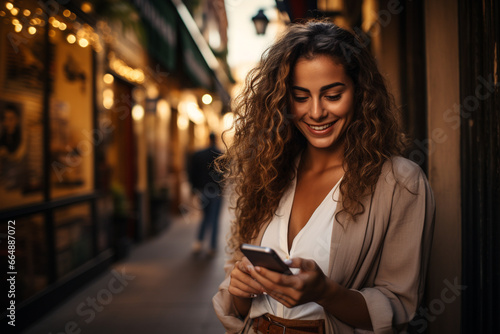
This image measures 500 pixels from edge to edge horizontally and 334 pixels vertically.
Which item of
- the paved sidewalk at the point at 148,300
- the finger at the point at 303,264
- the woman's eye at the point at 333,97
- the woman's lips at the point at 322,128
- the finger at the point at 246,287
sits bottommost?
the paved sidewalk at the point at 148,300

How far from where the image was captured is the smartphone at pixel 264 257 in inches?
45.3

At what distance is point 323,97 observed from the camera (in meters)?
1.59

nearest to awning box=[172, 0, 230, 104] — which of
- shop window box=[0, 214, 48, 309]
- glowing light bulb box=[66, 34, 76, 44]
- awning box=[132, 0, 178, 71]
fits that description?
awning box=[132, 0, 178, 71]

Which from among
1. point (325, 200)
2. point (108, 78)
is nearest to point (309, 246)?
point (325, 200)

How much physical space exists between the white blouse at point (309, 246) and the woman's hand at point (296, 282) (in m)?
0.22

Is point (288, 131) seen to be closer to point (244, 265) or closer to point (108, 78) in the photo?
point (244, 265)

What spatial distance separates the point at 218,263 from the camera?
6457mm

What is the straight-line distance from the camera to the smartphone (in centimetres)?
115

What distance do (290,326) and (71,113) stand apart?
4948mm

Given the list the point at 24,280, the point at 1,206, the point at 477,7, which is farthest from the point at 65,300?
the point at 477,7

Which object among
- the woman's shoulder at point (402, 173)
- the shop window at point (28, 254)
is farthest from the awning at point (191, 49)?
the woman's shoulder at point (402, 173)

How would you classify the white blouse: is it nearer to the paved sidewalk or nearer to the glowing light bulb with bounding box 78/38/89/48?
the paved sidewalk

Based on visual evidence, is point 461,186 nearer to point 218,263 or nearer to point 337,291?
point 337,291

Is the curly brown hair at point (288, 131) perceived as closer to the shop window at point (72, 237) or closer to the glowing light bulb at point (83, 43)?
the shop window at point (72, 237)
